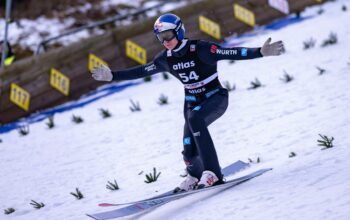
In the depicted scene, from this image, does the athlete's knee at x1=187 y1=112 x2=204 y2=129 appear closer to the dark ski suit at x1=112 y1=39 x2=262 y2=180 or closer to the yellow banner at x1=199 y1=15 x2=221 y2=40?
the dark ski suit at x1=112 y1=39 x2=262 y2=180

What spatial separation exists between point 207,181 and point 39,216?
229 cm

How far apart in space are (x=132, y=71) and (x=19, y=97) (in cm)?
727

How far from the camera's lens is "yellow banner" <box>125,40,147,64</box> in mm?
15111

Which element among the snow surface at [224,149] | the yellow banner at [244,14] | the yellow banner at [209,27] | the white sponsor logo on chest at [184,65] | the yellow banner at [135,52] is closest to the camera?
the snow surface at [224,149]

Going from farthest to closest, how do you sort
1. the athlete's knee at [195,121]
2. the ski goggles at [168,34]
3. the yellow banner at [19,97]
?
the yellow banner at [19,97], the ski goggles at [168,34], the athlete's knee at [195,121]

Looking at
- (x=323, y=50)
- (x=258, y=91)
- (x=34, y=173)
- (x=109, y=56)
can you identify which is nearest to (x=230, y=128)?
(x=258, y=91)

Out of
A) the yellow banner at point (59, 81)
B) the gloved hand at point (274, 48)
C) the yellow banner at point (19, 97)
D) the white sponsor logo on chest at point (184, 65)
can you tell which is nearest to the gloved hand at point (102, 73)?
the white sponsor logo on chest at point (184, 65)

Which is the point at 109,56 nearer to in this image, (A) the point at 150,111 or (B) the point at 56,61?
(B) the point at 56,61

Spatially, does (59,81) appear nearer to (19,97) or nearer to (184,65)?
(19,97)

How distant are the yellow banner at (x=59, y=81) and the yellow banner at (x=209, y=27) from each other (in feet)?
12.3

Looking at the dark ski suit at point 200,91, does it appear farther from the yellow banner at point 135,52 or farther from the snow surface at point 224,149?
the yellow banner at point 135,52

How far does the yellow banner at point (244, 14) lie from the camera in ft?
54.4

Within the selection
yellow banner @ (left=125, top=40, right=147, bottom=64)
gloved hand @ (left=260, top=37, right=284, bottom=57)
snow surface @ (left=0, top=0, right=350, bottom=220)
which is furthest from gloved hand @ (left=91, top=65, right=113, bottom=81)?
yellow banner @ (left=125, top=40, right=147, bottom=64)

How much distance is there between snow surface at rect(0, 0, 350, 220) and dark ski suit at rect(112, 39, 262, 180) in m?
0.41
